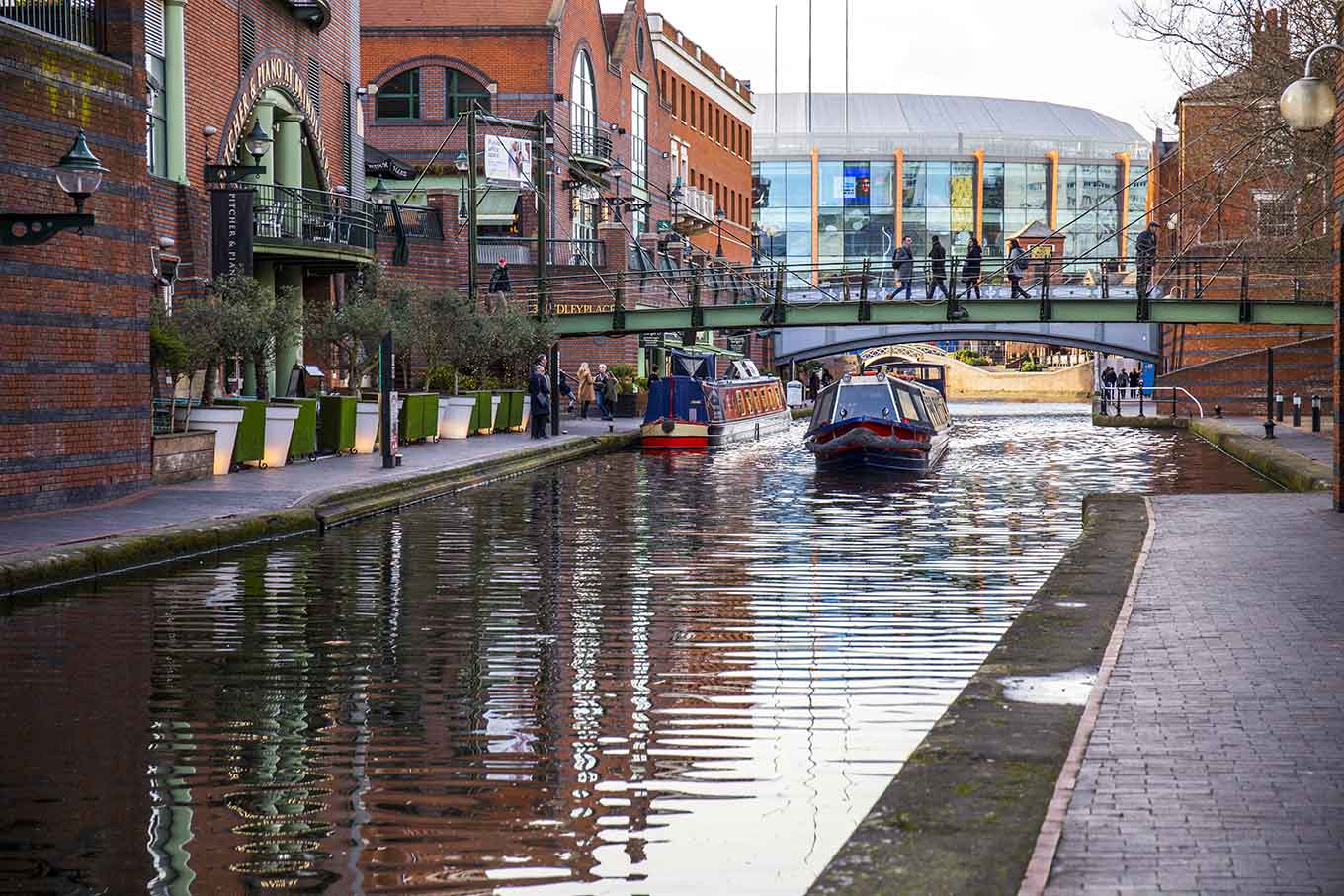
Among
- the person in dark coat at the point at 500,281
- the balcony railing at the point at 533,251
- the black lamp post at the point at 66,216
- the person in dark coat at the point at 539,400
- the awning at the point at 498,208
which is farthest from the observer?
the awning at the point at 498,208

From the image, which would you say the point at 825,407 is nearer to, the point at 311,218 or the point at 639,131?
the point at 311,218

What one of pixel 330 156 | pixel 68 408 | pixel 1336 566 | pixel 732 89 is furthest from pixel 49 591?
pixel 732 89

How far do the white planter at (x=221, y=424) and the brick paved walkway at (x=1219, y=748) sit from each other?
14.6 metres

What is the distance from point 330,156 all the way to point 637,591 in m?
28.9

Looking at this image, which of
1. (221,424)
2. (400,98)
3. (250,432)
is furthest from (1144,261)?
(221,424)

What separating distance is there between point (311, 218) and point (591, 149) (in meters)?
23.1

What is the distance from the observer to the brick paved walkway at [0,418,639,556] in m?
15.2

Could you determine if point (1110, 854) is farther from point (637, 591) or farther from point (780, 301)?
point (780, 301)

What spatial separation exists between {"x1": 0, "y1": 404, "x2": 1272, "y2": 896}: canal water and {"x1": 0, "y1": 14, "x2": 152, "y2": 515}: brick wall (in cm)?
290

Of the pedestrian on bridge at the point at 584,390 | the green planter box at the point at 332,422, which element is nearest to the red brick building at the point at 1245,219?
the green planter box at the point at 332,422

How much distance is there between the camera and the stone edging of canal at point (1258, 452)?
2162cm

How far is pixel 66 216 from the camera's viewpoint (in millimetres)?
16297

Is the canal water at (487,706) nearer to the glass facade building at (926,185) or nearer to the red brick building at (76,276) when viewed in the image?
the red brick building at (76,276)

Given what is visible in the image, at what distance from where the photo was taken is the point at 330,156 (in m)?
39.9
